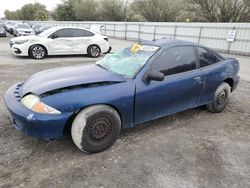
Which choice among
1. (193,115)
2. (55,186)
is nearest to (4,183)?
(55,186)

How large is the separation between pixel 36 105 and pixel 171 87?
2.01 meters

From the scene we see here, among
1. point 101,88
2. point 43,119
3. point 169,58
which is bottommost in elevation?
point 43,119

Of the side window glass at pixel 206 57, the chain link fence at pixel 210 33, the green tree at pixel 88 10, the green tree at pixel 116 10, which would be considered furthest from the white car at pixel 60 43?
the green tree at pixel 88 10

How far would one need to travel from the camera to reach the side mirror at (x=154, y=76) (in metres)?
3.52

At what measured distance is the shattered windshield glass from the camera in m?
3.76

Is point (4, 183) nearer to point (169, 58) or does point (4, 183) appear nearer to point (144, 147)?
point (144, 147)

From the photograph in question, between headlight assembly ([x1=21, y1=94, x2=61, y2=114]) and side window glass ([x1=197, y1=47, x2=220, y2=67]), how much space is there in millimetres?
2759

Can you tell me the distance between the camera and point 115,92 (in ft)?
11.0

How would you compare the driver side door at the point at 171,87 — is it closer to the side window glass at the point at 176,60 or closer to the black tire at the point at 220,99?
the side window glass at the point at 176,60

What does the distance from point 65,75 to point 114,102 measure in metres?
0.97

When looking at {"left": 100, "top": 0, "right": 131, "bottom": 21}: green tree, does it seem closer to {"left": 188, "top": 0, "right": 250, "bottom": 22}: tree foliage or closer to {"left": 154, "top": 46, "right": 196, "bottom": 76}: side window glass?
{"left": 188, "top": 0, "right": 250, "bottom": 22}: tree foliage

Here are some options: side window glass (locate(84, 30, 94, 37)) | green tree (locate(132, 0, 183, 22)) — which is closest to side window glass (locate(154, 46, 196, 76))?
side window glass (locate(84, 30, 94, 37))

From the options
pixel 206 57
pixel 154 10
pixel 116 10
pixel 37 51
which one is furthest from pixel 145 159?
pixel 116 10

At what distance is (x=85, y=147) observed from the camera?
3.25m
